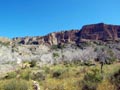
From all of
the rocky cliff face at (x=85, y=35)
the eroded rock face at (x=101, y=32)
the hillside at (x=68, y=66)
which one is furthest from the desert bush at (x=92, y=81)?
the eroded rock face at (x=101, y=32)

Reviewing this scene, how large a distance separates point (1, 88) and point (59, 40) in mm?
124908

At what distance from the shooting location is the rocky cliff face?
4589 inches

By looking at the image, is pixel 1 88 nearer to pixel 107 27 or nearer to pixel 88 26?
pixel 107 27

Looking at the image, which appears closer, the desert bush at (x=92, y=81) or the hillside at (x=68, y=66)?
the desert bush at (x=92, y=81)

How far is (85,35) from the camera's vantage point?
12381 centimetres

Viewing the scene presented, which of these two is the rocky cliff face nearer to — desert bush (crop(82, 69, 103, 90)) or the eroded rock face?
the eroded rock face

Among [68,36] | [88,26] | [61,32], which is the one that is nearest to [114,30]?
[88,26]

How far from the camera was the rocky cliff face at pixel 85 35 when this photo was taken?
117 m

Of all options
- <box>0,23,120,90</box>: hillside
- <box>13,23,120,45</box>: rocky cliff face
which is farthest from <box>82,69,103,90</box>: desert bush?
<box>13,23,120,45</box>: rocky cliff face

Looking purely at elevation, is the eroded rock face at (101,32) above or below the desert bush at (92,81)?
above

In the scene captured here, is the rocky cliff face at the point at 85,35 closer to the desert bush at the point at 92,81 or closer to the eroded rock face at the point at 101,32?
the eroded rock face at the point at 101,32

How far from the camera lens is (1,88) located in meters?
10.8

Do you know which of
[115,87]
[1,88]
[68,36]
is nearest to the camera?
[115,87]

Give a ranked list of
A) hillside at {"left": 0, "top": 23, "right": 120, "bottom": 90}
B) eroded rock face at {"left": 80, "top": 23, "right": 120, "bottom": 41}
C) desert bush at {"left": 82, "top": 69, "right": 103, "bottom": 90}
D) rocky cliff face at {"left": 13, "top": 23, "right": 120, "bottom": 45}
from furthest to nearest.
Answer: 1. rocky cliff face at {"left": 13, "top": 23, "right": 120, "bottom": 45}
2. eroded rock face at {"left": 80, "top": 23, "right": 120, "bottom": 41}
3. hillside at {"left": 0, "top": 23, "right": 120, "bottom": 90}
4. desert bush at {"left": 82, "top": 69, "right": 103, "bottom": 90}
